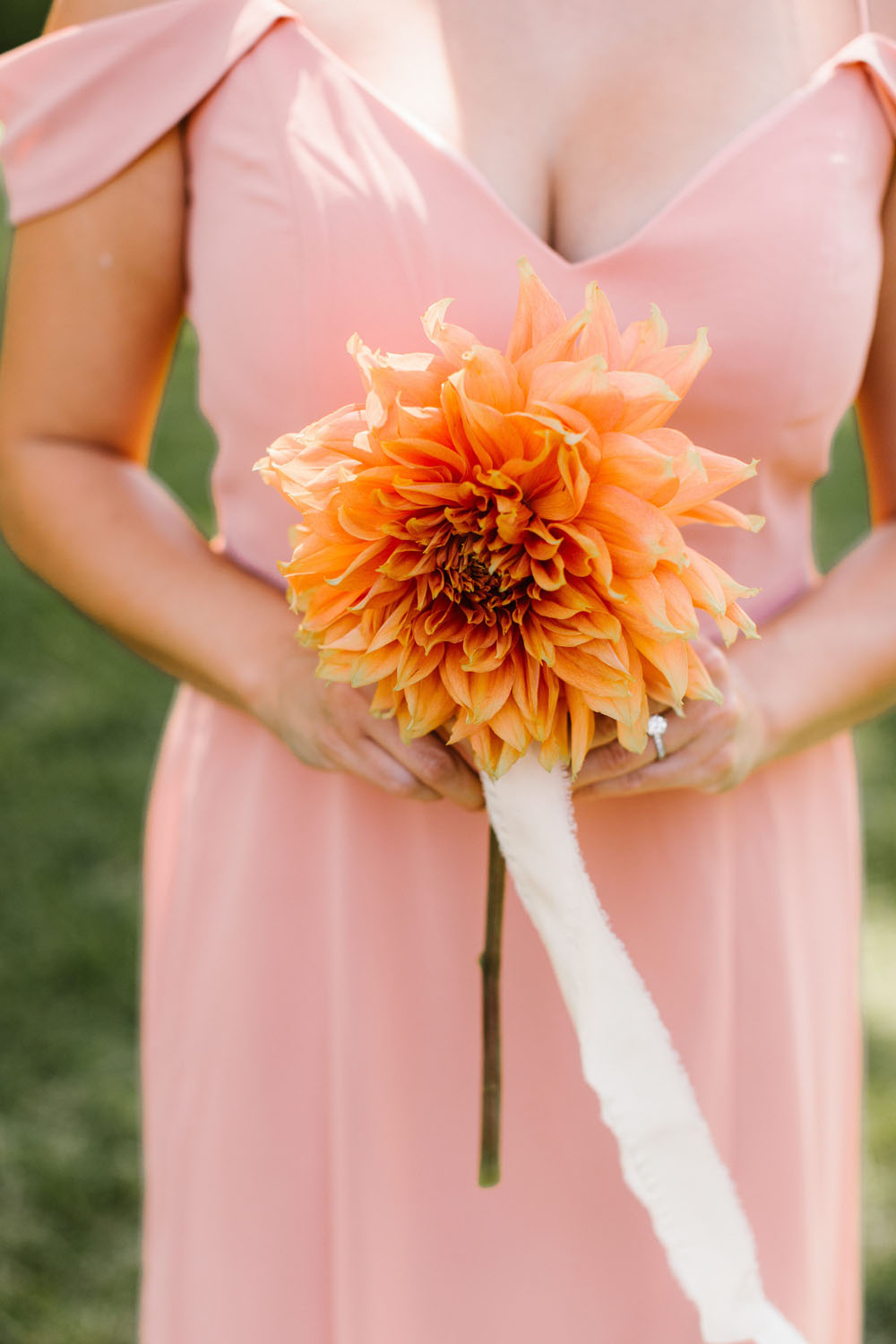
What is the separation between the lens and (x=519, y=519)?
2.95 ft

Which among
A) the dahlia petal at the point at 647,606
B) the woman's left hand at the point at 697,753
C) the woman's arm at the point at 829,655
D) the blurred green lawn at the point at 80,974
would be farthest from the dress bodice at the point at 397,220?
the blurred green lawn at the point at 80,974

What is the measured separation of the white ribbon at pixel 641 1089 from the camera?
1.09 m

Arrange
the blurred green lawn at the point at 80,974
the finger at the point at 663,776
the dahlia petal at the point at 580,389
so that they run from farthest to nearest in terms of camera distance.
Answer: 1. the blurred green lawn at the point at 80,974
2. the finger at the point at 663,776
3. the dahlia petal at the point at 580,389

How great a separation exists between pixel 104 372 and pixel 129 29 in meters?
0.34

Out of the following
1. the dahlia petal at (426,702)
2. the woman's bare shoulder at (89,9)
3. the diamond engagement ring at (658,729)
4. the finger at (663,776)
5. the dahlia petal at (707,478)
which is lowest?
the finger at (663,776)

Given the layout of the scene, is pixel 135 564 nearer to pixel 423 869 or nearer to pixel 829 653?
Result: pixel 423 869

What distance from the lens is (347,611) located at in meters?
0.96

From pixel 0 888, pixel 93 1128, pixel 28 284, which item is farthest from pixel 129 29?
pixel 0 888

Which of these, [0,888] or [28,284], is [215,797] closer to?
[28,284]

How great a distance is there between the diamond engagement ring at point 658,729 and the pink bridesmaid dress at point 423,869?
238 millimetres

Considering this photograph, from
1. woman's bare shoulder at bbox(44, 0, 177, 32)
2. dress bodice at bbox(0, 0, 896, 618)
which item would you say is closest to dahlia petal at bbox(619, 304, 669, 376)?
dress bodice at bbox(0, 0, 896, 618)

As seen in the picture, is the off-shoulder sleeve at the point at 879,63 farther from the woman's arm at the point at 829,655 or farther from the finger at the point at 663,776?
the finger at the point at 663,776

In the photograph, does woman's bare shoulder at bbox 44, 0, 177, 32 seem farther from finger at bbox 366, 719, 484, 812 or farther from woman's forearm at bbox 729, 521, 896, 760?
woman's forearm at bbox 729, 521, 896, 760

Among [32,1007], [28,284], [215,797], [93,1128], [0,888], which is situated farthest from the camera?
[0,888]
